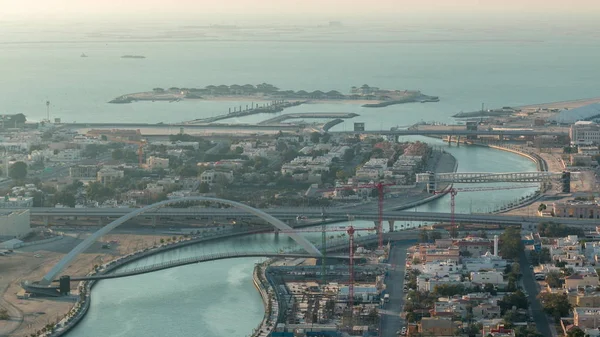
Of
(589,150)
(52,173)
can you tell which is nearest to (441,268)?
(52,173)

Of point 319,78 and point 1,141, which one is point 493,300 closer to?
point 1,141

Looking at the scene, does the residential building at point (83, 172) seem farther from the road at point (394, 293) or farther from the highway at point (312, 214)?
the road at point (394, 293)

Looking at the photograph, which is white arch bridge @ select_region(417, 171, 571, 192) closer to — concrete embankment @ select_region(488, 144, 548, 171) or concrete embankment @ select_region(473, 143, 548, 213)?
concrete embankment @ select_region(473, 143, 548, 213)

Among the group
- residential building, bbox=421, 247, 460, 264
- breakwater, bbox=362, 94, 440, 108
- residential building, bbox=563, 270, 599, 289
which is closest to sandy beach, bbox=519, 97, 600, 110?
breakwater, bbox=362, 94, 440, 108

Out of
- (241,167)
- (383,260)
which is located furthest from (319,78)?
(383,260)

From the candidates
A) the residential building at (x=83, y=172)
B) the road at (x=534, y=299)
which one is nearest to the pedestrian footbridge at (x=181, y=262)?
the road at (x=534, y=299)

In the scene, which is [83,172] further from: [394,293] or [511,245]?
[394,293]
